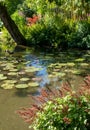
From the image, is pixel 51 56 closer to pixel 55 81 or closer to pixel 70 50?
pixel 70 50

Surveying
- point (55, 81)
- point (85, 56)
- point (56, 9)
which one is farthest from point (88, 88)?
point (56, 9)

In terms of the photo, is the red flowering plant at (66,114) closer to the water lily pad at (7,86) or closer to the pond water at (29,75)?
the pond water at (29,75)

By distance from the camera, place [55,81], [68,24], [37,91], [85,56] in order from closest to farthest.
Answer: [37,91], [55,81], [85,56], [68,24]

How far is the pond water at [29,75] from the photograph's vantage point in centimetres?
642

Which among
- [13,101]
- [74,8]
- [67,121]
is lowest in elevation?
[74,8]

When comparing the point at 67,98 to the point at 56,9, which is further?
the point at 56,9

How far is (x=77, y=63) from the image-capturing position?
1055 cm

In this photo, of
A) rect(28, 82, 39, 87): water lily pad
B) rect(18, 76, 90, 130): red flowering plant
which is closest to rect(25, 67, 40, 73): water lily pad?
rect(28, 82, 39, 87): water lily pad

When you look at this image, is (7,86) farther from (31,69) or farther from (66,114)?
(66,114)

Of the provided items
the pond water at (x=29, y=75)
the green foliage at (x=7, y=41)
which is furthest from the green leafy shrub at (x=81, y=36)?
the green foliage at (x=7, y=41)

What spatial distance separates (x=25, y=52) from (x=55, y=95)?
990cm

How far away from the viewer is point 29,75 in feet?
30.0

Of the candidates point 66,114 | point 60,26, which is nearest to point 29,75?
point 66,114

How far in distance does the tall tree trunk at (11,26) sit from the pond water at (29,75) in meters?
2.20
